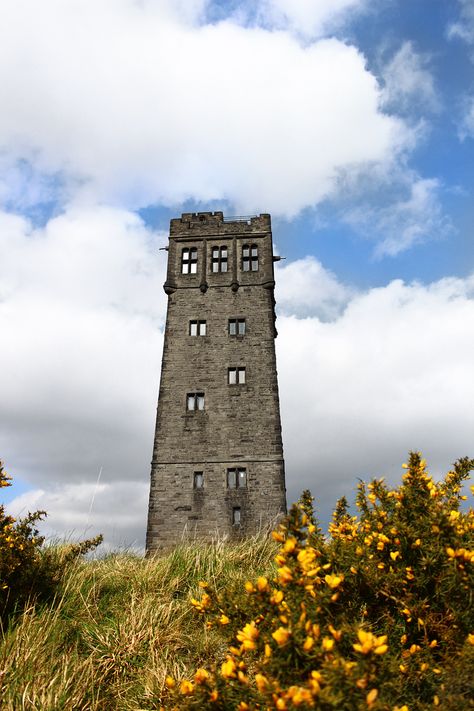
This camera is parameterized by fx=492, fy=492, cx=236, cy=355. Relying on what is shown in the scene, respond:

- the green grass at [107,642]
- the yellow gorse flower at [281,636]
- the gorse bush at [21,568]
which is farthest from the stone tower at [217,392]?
the yellow gorse flower at [281,636]

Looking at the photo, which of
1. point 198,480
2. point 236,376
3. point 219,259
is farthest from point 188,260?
point 198,480

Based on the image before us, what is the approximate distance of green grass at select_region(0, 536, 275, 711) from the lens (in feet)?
15.0

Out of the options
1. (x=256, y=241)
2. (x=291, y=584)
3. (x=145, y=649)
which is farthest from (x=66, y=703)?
(x=256, y=241)

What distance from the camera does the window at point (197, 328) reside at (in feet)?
86.1

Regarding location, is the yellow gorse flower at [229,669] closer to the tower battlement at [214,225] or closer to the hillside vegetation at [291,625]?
the hillside vegetation at [291,625]

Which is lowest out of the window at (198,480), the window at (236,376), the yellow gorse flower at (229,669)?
the yellow gorse flower at (229,669)

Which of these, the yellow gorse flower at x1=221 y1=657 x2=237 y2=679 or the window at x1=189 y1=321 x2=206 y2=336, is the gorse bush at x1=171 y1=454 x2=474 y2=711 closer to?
the yellow gorse flower at x1=221 y1=657 x2=237 y2=679

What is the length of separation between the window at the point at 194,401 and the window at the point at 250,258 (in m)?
7.86

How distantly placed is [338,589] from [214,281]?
24.7m

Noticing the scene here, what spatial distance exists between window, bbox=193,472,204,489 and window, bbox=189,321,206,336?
24.2 feet

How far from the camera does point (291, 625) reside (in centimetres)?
262

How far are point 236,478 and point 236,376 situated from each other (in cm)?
513

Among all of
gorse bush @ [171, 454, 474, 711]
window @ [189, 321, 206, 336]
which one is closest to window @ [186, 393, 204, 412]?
window @ [189, 321, 206, 336]

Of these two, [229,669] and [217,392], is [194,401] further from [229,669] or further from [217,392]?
[229,669]
